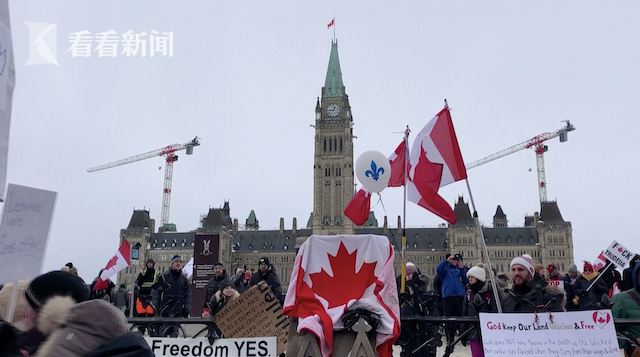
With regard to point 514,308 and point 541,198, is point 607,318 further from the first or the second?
point 541,198

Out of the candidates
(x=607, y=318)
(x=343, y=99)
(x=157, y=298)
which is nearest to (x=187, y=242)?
(x=343, y=99)

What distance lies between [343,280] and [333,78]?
103487 mm

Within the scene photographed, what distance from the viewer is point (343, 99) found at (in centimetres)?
10356

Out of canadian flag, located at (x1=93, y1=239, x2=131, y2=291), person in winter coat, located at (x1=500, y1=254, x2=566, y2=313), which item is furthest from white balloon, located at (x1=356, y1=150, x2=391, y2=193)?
canadian flag, located at (x1=93, y1=239, x2=131, y2=291)

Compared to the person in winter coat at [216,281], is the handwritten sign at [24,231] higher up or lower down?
higher up

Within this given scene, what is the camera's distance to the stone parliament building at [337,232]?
87000 mm

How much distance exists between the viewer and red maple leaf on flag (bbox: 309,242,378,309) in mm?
5281

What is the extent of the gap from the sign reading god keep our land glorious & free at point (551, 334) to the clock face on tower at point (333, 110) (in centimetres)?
9807

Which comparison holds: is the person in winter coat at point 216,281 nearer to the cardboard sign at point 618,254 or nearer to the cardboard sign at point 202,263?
the cardboard sign at point 618,254

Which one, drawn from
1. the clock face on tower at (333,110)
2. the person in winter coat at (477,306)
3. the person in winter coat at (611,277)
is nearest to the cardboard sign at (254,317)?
the person in winter coat at (477,306)

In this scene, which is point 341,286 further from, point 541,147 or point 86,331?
point 541,147

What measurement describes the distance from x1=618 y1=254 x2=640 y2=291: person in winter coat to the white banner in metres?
9.09

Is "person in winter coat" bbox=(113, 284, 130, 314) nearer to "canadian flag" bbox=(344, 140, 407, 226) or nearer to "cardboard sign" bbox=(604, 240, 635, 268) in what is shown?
"canadian flag" bbox=(344, 140, 407, 226)

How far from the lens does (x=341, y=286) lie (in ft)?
17.6
